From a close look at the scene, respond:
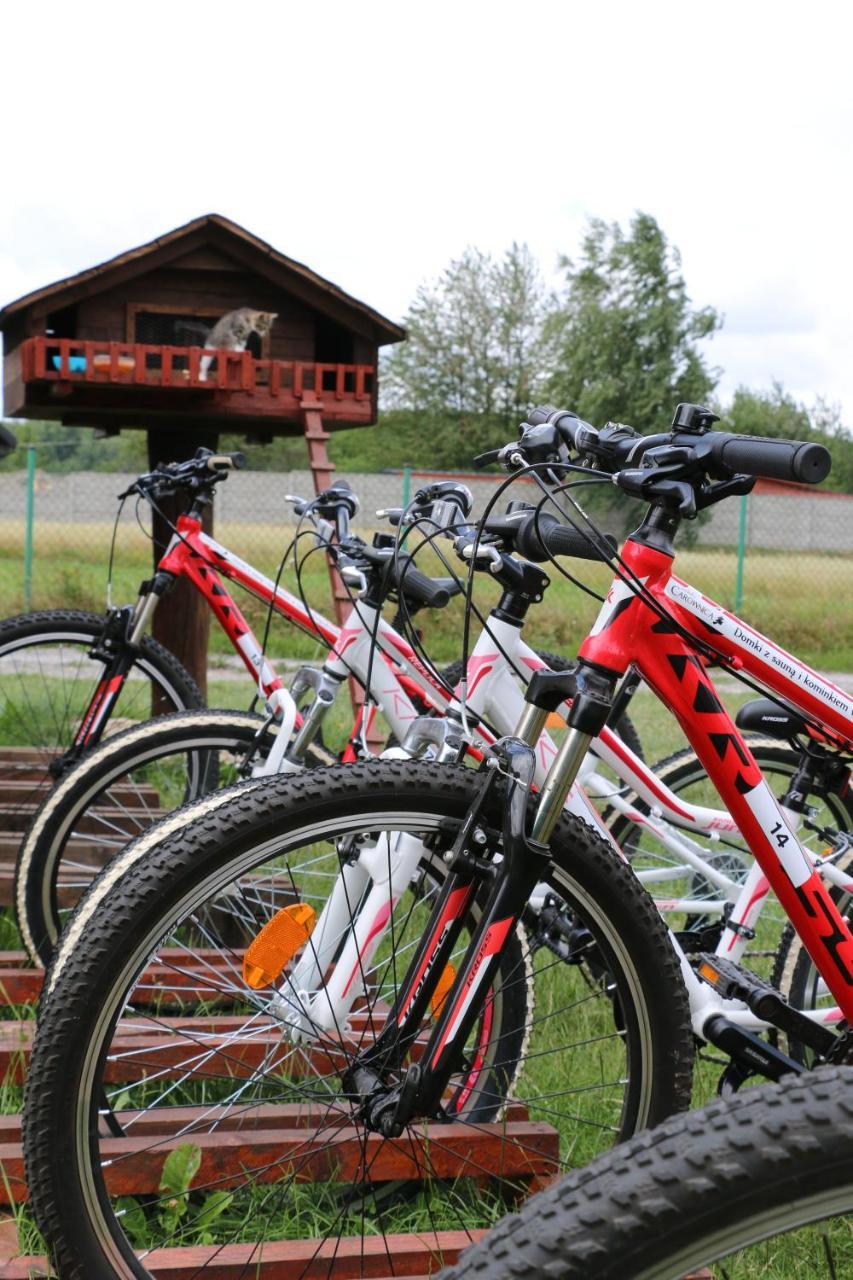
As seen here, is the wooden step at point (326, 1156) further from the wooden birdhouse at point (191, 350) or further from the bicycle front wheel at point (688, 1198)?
the wooden birdhouse at point (191, 350)

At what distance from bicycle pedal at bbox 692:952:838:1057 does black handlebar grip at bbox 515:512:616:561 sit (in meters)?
0.72

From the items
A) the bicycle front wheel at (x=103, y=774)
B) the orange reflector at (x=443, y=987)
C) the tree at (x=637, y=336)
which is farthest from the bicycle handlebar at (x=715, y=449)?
the tree at (x=637, y=336)

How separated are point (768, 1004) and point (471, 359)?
121ft

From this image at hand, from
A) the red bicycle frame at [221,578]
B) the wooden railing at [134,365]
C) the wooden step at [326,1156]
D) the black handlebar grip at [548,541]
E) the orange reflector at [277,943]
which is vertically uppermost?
the wooden railing at [134,365]

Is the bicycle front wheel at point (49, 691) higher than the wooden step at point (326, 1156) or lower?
higher

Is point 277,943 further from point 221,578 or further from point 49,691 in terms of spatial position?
point 49,691

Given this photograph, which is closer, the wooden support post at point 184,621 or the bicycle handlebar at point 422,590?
the bicycle handlebar at point 422,590

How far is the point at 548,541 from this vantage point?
7.02 ft

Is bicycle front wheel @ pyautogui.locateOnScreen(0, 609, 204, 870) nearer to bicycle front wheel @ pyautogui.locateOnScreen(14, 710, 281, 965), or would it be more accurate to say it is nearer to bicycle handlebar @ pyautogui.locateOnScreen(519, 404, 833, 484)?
bicycle front wheel @ pyautogui.locateOnScreen(14, 710, 281, 965)

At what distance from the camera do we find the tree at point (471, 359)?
3725 centimetres

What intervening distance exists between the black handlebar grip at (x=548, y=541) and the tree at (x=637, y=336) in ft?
95.5

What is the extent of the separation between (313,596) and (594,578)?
259 cm

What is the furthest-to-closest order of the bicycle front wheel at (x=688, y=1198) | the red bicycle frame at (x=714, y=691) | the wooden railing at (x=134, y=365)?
the wooden railing at (x=134, y=365) < the red bicycle frame at (x=714, y=691) < the bicycle front wheel at (x=688, y=1198)

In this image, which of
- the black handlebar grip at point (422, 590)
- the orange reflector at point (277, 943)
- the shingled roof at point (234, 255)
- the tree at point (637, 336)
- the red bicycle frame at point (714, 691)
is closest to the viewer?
the red bicycle frame at point (714, 691)
